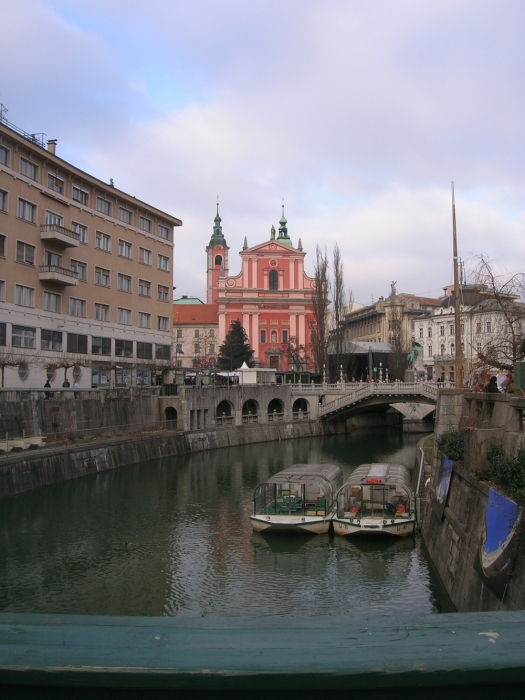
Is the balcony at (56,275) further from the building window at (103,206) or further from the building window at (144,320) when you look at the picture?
the building window at (144,320)

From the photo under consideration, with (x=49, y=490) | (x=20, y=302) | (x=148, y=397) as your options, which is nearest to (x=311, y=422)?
(x=148, y=397)

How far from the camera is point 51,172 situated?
49594 mm

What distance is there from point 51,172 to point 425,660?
52257mm

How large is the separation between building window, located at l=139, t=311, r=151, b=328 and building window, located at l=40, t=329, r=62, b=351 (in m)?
11.2

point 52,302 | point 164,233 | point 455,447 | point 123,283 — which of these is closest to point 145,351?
point 123,283

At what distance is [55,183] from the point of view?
50.2m

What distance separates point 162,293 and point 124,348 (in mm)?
8575

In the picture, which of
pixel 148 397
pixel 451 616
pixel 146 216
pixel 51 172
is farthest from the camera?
pixel 146 216

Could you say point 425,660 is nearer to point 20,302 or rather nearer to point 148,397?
point 20,302

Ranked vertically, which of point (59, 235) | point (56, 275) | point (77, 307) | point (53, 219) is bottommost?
point (77, 307)

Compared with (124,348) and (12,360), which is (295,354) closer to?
(124,348)

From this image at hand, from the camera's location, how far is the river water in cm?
1852

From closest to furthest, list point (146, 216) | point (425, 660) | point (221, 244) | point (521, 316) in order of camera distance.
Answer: point (425, 660) → point (521, 316) → point (146, 216) → point (221, 244)

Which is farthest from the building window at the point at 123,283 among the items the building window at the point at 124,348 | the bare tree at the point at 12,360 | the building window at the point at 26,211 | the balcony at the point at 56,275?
the bare tree at the point at 12,360
